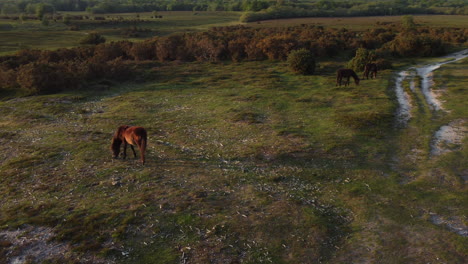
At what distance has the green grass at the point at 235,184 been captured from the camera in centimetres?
1018

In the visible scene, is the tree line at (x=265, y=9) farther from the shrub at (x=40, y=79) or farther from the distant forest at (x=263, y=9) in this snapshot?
the shrub at (x=40, y=79)

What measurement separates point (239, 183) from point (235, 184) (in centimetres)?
18

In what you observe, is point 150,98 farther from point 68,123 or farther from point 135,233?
point 135,233

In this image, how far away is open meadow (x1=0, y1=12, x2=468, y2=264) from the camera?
33.1 feet

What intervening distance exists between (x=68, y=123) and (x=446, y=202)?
69.6 feet

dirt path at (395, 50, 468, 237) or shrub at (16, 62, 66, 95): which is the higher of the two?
shrub at (16, 62, 66, 95)

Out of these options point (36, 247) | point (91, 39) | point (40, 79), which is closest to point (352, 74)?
point (40, 79)

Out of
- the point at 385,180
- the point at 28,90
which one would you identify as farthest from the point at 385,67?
the point at 28,90

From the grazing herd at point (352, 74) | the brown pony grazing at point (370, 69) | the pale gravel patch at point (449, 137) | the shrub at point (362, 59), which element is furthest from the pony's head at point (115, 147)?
the shrub at point (362, 59)

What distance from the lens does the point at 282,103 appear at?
26.0m

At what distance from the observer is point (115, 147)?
16359 millimetres

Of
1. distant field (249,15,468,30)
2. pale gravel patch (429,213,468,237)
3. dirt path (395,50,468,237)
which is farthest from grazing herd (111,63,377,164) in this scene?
distant field (249,15,468,30)

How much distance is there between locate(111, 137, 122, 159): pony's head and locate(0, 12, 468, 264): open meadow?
0.34m

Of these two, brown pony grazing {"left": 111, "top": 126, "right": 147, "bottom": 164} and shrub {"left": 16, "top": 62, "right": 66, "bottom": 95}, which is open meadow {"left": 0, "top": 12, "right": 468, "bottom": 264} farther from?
shrub {"left": 16, "top": 62, "right": 66, "bottom": 95}
